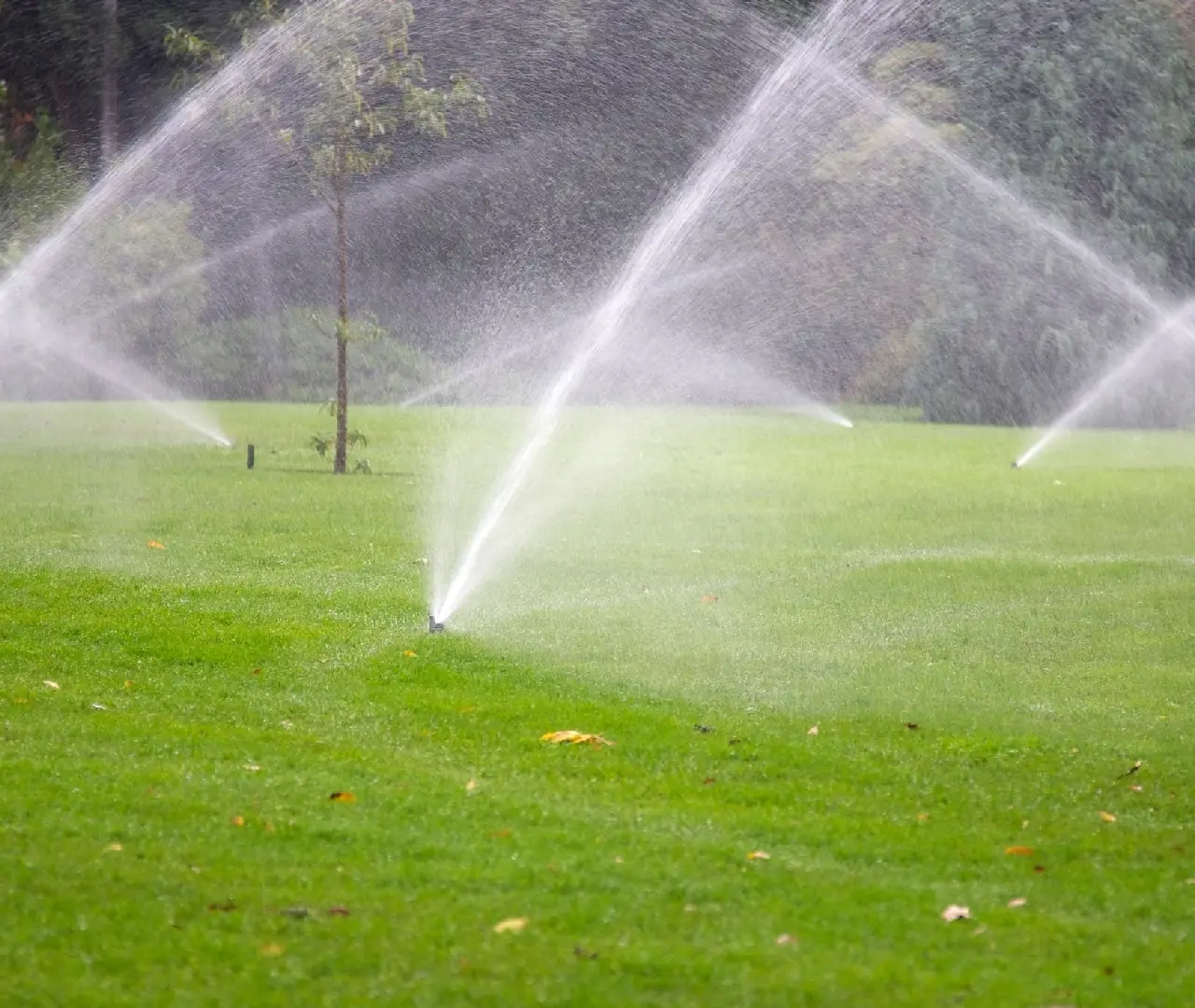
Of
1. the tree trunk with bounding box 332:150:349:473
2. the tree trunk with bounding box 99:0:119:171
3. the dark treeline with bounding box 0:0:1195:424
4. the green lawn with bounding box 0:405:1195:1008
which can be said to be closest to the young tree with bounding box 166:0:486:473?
the tree trunk with bounding box 332:150:349:473

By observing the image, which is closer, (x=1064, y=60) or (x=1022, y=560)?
(x=1022, y=560)

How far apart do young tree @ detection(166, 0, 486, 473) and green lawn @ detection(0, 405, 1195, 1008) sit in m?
5.45

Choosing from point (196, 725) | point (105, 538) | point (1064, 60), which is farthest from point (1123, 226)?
point (196, 725)

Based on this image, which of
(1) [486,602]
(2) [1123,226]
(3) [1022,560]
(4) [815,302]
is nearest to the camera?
(1) [486,602]

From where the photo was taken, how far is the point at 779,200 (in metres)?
28.4

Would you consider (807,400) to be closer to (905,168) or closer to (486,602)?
(905,168)

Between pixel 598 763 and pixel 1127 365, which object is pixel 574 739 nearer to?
pixel 598 763

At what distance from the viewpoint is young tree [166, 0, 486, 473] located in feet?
57.3

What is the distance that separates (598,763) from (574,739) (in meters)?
0.33

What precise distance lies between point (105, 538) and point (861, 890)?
8556 millimetres

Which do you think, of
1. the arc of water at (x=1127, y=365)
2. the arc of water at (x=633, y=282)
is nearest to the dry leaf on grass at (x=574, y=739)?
the arc of water at (x=633, y=282)

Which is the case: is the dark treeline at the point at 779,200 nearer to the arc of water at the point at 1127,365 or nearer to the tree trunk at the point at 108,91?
the tree trunk at the point at 108,91

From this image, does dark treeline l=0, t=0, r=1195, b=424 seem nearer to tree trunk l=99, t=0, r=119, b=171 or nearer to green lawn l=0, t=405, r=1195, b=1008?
tree trunk l=99, t=0, r=119, b=171

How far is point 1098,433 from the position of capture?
27.9 meters
